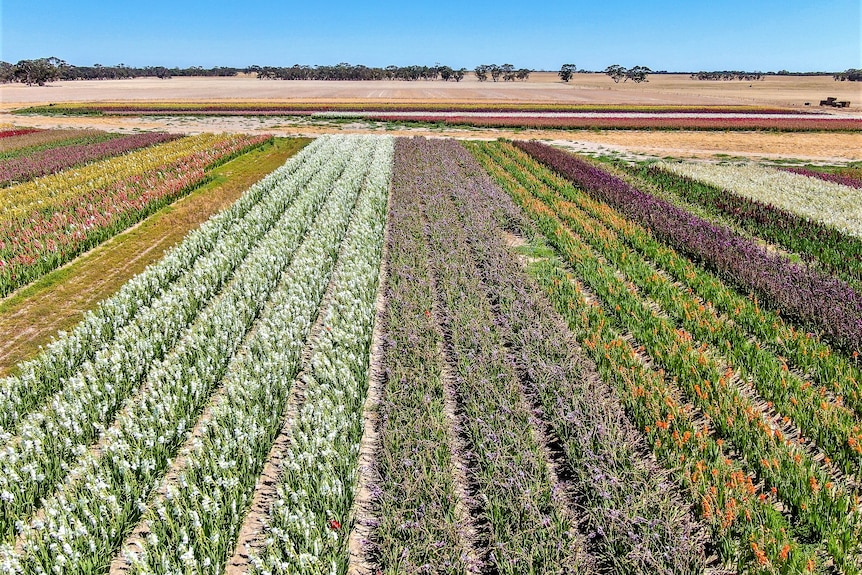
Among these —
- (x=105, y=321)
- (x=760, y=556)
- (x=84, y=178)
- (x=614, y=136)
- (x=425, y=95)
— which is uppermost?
(x=425, y=95)

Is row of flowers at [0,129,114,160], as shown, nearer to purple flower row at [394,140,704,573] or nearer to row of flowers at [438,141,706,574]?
purple flower row at [394,140,704,573]

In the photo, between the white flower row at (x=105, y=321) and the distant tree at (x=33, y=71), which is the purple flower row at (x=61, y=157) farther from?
the distant tree at (x=33, y=71)

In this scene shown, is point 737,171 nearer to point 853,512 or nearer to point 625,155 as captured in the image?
point 625,155

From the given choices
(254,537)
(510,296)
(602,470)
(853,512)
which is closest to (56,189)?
(510,296)

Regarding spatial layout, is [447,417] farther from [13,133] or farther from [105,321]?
[13,133]

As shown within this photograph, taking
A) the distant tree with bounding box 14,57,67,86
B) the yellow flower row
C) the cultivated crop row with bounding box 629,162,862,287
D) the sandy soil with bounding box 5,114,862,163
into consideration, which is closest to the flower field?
the cultivated crop row with bounding box 629,162,862,287

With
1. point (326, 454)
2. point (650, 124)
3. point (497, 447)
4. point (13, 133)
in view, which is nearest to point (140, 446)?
point (326, 454)

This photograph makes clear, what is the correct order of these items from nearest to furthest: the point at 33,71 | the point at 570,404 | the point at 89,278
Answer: the point at 570,404
the point at 89,278
the point at 33,71
